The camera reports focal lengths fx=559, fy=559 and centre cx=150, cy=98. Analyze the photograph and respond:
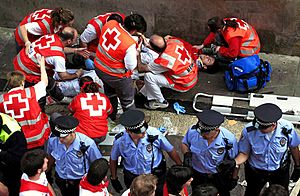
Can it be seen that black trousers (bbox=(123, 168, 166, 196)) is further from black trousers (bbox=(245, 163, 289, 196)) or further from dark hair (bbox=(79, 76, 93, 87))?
dark hair (bbox=(79, 76, 93, 87))

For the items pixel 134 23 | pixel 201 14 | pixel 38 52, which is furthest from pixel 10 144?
pixel 201 14

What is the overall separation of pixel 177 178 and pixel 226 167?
78 centimetres

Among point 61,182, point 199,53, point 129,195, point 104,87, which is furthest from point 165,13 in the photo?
point 129,195

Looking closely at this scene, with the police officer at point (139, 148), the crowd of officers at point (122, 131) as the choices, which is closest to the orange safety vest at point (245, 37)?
the crowd of officers at point (122, 131)

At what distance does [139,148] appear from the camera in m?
5.58

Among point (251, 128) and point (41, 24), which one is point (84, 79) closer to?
point (41, 24)

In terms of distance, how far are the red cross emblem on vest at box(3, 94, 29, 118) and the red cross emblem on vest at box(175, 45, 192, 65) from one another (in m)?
2.23

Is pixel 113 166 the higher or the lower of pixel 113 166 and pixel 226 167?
the lower

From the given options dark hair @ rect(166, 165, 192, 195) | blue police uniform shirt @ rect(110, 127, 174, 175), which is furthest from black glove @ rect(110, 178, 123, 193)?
dark hair @ rect(166, 165, 192, 195)

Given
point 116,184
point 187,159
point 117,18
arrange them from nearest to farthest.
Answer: point 187,159 → point 116,184 → point 117,18

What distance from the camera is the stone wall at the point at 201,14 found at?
309 inches

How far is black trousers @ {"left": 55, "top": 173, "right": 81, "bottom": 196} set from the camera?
5879 millimetres

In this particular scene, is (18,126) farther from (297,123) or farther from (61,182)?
(297,123)

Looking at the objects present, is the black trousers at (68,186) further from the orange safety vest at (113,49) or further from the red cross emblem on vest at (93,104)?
the orange safety vest at (113,49)
